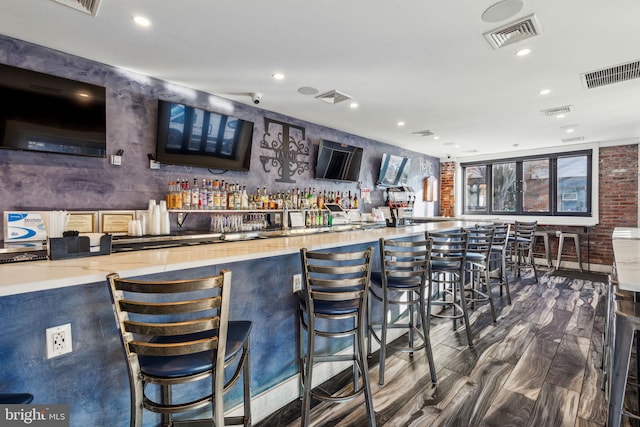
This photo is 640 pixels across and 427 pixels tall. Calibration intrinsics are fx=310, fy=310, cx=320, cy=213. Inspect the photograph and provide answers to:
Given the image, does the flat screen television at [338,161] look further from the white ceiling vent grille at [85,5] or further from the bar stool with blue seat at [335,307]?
the bar stool with blue seat at [335,307]

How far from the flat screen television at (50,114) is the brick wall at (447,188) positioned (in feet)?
25.7

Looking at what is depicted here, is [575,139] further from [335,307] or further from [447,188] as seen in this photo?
[335,307]

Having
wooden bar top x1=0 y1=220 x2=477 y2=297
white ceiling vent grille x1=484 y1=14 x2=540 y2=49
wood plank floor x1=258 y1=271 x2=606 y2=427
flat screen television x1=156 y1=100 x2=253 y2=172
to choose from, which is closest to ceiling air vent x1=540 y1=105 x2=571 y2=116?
white ceiling vent grille x1=484 y1=14 x2=540 y2=49

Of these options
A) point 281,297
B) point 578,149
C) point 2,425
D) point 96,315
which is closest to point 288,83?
point 281,297

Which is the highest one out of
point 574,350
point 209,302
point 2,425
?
point 209,302

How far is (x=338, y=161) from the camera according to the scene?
5617mm

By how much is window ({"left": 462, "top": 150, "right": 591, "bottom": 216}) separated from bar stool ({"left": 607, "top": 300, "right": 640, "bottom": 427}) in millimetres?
6738

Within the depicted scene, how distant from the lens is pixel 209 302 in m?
1.15

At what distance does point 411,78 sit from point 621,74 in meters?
2.08

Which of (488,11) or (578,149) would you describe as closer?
(488,11)

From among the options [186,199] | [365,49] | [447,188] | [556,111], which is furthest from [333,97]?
[447,188]

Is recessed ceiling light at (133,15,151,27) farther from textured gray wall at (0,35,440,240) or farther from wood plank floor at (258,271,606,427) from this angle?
wood plank floor at (258,271,606,427)

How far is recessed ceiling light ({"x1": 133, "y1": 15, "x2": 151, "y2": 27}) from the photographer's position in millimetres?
2277

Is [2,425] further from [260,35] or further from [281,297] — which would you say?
[260,35]
